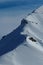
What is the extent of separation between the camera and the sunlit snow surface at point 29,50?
53781 mm

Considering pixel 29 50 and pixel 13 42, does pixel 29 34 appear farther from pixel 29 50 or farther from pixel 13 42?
pixel 29 50

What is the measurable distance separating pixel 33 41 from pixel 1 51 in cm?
500

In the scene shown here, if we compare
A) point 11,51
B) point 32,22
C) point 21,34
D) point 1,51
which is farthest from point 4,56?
point 32,22

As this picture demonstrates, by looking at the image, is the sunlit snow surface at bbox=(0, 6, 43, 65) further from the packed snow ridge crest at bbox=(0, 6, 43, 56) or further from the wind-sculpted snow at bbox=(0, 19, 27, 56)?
the wind-sculpted snow at bbox=(0, 19, 27, 56)

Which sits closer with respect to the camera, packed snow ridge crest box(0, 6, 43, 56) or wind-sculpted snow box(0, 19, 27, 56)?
wind-sculpted snow box(0, 19, 27, 56)

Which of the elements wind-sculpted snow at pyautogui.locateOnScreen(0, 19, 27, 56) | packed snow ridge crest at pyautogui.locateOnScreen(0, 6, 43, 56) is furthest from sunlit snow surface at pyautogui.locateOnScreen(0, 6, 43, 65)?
wind-sculpted snow at pyautogui.locateOnScreen(0, 19, 27, 56)

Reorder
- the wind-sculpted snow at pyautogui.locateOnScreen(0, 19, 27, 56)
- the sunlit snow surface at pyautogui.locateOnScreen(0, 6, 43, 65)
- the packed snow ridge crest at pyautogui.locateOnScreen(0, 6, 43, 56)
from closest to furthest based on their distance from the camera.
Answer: the sunlit snow surface at pyautogui.locateOnScreen(0, 6, 43, 65) < the wind-sculpted snow at pyautogui.locateOnScreen(0, 19, 27, 56) < the packed snow ridge crest at pyautogui.locateOnScreen(0, 6, 43, 56)

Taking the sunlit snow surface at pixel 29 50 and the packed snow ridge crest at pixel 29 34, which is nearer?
the sunlit snow surface at pixel 29 50

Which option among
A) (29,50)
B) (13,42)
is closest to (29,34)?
(13,42)

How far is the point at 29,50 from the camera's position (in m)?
57.5

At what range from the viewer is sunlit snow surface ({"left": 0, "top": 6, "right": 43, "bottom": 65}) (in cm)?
5378

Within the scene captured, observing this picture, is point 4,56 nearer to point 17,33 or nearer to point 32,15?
point 17,33

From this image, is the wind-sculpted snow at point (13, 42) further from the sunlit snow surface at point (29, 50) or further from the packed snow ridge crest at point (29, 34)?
the sunlit snow surface at point (29, 50)

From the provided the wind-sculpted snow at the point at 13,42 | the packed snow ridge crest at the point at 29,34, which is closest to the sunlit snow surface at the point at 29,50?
the packed snow ridge crest at the point at 29,34
